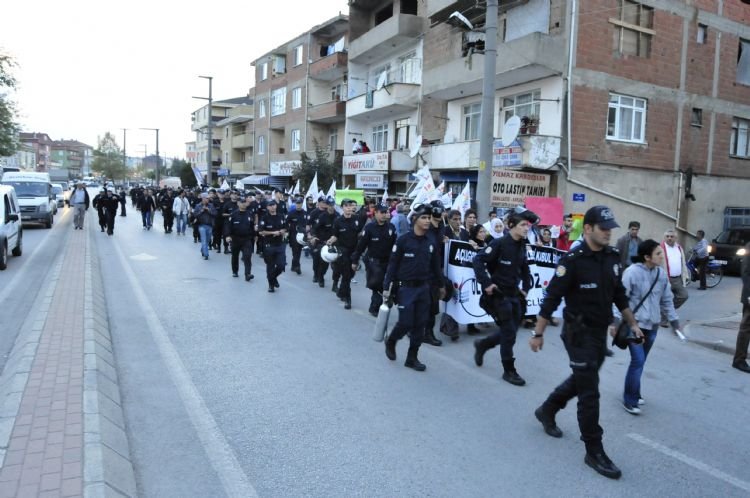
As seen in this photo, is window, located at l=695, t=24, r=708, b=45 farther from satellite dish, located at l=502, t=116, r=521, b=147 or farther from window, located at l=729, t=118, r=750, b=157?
satellite dish, located at l=502, t=116, r=521, b=147

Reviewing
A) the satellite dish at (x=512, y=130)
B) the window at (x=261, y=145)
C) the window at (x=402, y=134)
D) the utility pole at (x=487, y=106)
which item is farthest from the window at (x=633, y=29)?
the window at (x=261, y=145)

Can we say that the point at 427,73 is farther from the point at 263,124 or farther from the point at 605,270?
the point at 263,124

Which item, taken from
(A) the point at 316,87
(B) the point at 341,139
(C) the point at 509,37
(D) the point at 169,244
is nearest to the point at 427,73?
(C) the point at 509,37

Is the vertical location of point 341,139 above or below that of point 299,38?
below

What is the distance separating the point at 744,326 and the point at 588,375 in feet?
13.4

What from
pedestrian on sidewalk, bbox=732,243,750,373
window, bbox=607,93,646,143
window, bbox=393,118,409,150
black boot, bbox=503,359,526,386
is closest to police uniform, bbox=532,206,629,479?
black boot, bbox=503,359,526,386

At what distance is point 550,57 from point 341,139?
70.7 ft

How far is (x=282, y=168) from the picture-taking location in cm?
4219

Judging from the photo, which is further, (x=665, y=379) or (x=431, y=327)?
(x=431, y=327)

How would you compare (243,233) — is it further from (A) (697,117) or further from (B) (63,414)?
(A) (697,117)

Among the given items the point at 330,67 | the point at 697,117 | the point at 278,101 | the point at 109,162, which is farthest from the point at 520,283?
the point at 109,162

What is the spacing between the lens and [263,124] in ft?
160

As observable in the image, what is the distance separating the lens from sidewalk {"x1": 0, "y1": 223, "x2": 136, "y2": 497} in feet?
11.9

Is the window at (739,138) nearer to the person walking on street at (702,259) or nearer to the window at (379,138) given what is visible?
the person walking on street at (702,259)
